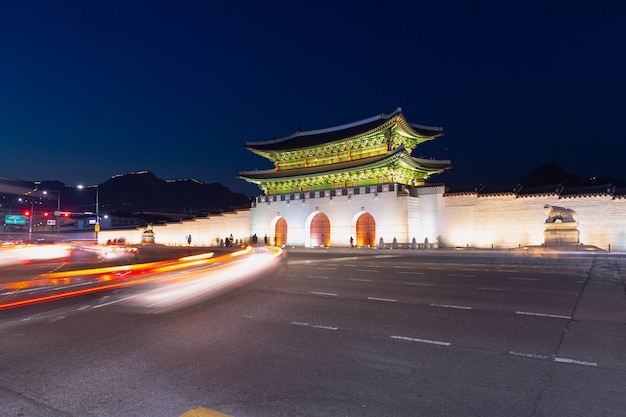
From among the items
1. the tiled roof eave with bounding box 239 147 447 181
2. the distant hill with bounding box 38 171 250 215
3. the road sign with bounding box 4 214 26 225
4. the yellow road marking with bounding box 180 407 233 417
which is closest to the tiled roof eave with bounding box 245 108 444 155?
the tiled roof eave with bounding box 239 147 447 181

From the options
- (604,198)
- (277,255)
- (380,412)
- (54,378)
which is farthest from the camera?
(604,198)

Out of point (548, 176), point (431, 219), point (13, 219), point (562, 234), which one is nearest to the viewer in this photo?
point (562, 234)

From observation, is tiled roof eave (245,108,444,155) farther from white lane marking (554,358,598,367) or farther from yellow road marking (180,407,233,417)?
yellow road marking (180,407,233,417)

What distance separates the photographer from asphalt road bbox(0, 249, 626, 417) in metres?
4.09

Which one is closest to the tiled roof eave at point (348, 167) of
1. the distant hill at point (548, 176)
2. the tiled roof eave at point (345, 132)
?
the tiled roof eave at point (345, 132)

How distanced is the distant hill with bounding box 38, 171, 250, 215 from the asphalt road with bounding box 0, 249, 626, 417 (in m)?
153

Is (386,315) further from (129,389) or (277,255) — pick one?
(277,255)

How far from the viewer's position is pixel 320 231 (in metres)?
43.8

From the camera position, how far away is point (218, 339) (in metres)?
6.56

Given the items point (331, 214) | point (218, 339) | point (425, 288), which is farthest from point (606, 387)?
point (331, 214)

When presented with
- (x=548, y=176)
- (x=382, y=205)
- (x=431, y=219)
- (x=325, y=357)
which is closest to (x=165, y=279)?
(x=325, y=357)

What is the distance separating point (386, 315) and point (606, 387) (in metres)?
4.33

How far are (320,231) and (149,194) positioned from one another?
497ft

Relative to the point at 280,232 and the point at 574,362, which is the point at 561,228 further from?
the point at 280,232
